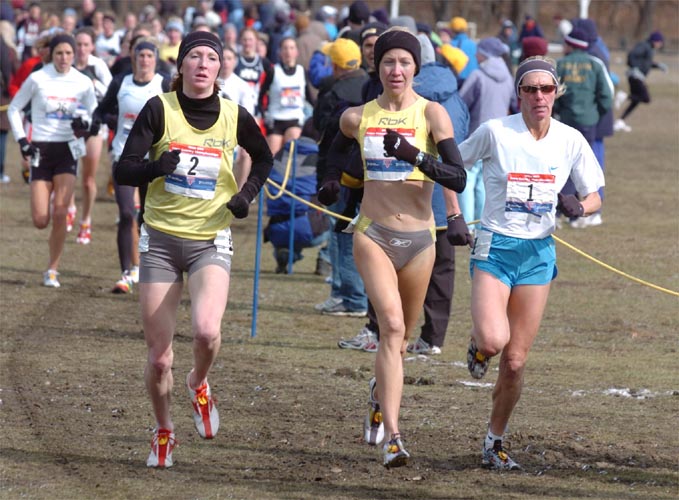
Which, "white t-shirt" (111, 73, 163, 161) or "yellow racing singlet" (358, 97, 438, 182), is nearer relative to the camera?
"yellow racing singlet" (358, 97, 438, 182)

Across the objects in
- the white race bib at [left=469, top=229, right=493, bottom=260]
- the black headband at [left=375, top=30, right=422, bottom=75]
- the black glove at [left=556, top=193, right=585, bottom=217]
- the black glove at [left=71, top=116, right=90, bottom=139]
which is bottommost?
the black glove at [left=71, top=116, right=90, bottom=139]

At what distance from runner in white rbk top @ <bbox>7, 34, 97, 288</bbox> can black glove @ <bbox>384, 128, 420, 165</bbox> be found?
6.41 meters

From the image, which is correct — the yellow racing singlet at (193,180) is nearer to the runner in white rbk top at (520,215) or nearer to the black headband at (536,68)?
the runner in white rbk top at (520,215)

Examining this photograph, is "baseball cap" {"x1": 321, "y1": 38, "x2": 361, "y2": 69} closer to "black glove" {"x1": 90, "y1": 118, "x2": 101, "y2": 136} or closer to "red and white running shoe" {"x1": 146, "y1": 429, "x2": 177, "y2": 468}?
"black glove" {"x1": 90, "y1": 118, "x2": 101, "y2": 136}

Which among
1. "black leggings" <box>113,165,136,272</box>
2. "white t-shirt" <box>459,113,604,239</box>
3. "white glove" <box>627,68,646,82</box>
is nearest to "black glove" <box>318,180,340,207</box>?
"white t-shirt" <box>459,113,604,239</box>

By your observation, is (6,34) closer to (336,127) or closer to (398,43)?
(336,127)

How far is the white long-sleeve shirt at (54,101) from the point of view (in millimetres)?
12883

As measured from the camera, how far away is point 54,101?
13.0 m

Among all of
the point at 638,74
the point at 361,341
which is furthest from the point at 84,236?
the point at 638,74

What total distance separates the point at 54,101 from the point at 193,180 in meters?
6.34

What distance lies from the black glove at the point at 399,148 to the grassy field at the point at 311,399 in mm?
1615

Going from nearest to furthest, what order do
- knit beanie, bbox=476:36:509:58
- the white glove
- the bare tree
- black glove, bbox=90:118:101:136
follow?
black glove, bbox=90:118:101:136, knit beanie, bbox=476:36:509:58, the white glove, the bare tree

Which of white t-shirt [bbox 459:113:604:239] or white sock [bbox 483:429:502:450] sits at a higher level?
white t-shirt [bbox 459:113:604:239]

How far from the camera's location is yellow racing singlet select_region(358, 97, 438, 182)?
728 cm
